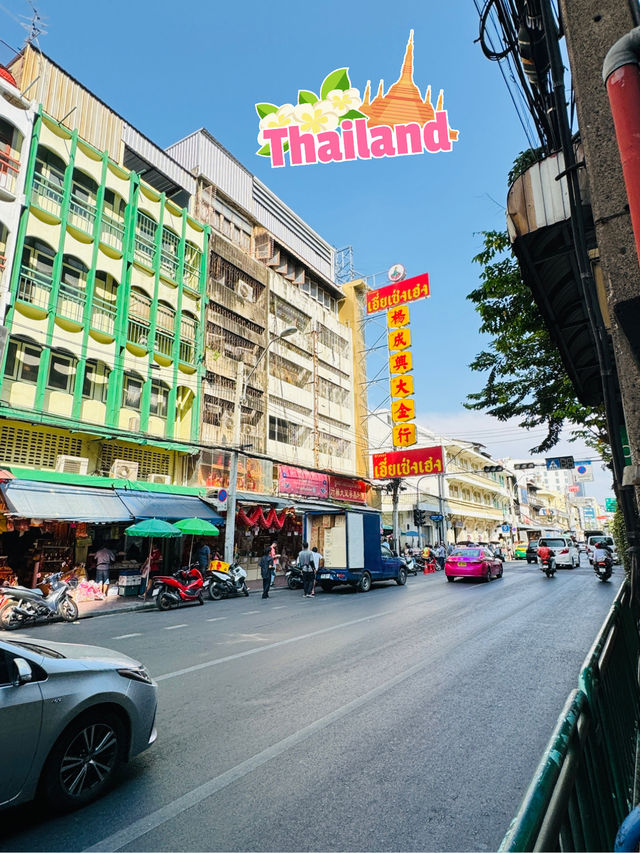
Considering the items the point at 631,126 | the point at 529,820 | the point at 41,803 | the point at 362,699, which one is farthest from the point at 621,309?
the point at 362,699

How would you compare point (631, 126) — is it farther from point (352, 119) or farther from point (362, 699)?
point (352, 119)

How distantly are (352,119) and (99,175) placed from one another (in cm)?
1212

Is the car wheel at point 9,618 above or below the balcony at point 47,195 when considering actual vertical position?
below

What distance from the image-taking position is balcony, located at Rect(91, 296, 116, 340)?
66.0 feet

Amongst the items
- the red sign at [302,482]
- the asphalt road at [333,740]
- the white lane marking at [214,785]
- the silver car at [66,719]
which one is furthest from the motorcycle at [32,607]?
the red sign at [302,482]

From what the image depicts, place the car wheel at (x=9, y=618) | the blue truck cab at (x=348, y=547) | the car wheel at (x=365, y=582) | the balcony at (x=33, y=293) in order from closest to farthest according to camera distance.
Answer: the car wheel at (x=9, y=618)
the balcony at (x=33, y=293)
the blue truck cab at (x=348, y=547)
the car wheel at (x=365, y=582)

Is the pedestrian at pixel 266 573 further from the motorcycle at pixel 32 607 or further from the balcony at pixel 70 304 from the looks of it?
the balcony at pixel 70 304

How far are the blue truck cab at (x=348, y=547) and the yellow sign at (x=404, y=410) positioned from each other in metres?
11.6

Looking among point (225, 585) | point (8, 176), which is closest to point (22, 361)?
point (8, 176)

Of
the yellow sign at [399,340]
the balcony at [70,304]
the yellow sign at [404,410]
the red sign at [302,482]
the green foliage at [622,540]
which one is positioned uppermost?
the yellow sign at [399,340]

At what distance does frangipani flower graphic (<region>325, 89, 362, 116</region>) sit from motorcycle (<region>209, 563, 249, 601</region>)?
1512cm

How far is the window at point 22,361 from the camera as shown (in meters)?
17.3

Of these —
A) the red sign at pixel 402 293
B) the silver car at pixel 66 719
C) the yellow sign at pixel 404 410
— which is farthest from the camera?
the red sign at pixel 402 293

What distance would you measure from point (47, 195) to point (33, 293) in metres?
4.05
